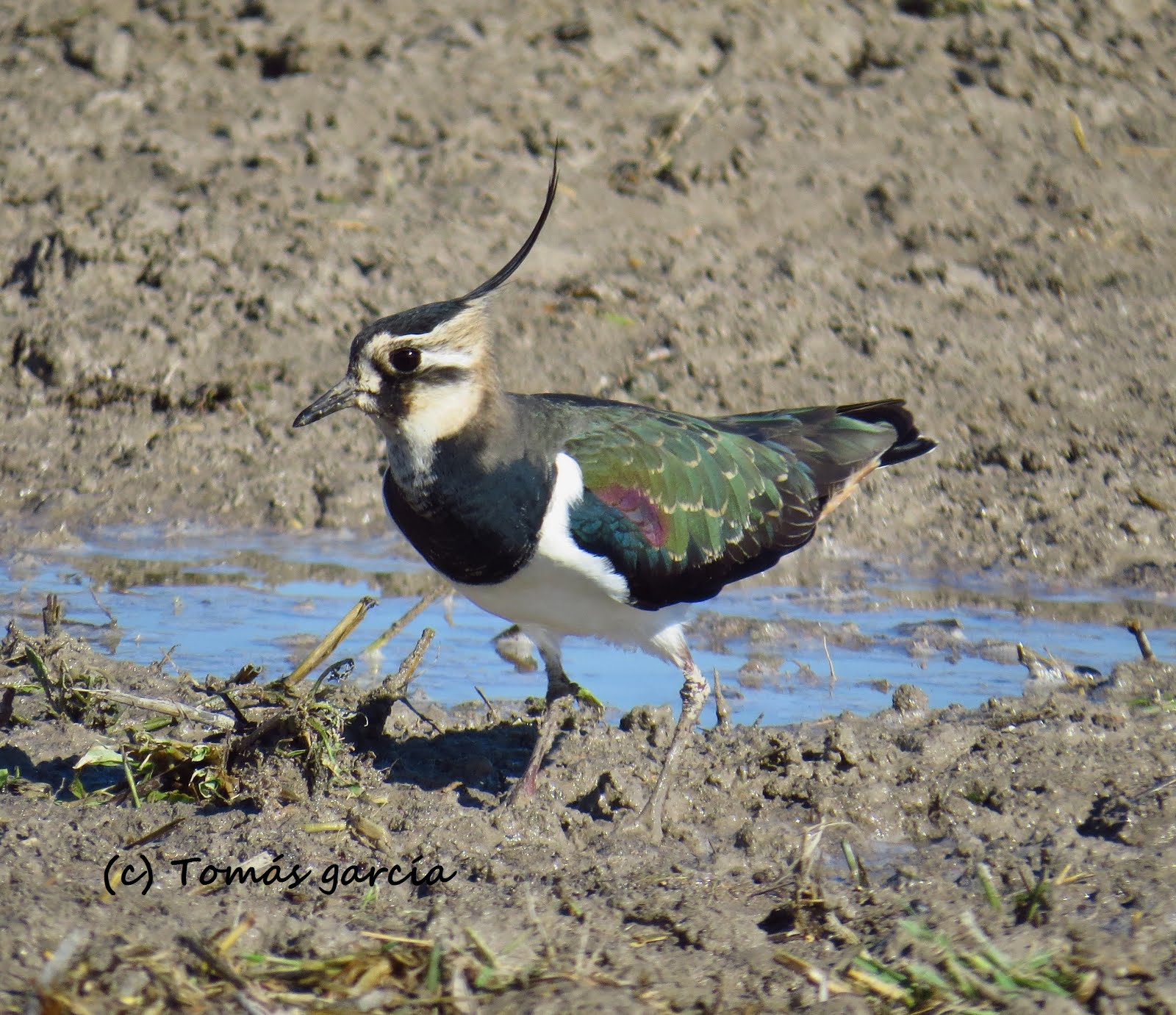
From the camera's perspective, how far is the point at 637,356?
8180 mm

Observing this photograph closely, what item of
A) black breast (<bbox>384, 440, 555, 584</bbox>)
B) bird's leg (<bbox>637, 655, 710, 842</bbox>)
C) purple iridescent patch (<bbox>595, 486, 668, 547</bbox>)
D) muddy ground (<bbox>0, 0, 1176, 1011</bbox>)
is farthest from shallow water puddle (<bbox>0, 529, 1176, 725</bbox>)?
black breast (<bbox>384, 440, 555, 584</bbox>)

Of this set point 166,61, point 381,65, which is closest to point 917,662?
point 381,65

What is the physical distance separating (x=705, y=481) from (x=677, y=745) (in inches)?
36.7

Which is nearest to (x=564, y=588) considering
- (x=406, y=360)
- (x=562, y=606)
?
(x=562, y=606)

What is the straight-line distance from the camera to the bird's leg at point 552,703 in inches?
197

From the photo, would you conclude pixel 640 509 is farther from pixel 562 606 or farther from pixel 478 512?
pixel 478 512

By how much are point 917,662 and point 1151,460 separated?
2183 mm

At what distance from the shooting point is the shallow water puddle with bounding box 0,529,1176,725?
6.10 m

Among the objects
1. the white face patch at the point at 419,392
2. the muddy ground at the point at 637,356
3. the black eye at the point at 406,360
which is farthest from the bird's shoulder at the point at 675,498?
the muddy ground at the point at 637,356

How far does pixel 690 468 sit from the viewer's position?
5355mm

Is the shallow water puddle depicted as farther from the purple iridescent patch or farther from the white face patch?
the white face patch

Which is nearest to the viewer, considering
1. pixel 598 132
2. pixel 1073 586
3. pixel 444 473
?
pixel 444 473

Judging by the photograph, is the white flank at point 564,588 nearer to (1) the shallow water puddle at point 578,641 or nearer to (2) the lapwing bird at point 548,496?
(2) the lapwing bird at point 548,496

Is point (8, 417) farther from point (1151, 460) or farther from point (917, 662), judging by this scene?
point (1151, 460)
